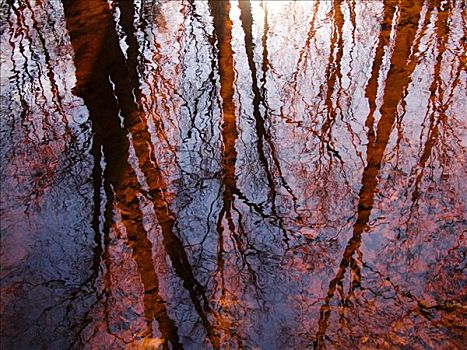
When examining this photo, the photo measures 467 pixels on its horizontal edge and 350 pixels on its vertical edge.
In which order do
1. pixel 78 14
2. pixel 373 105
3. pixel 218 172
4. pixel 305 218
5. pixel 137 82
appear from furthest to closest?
pixel 78 14 → pixel 137 82 → pixel 373 105 → pixel 218 172 → pixel 305 218

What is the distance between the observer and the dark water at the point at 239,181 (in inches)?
125

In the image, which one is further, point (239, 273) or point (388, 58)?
point (388, 58)

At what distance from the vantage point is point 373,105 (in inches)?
196

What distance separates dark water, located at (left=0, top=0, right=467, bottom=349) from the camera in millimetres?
3172

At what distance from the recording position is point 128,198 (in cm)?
407

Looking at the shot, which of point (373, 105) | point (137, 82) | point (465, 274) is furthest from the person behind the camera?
point (137, 82)

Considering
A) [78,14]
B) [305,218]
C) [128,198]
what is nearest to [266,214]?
[305,218]

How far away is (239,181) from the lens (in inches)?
166

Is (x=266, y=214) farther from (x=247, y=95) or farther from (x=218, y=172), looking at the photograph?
(x=247, y=95)

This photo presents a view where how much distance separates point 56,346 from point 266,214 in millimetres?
1902

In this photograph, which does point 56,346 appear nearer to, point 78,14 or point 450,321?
point 450,321

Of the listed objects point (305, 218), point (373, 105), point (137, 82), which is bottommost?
point (305, 218)

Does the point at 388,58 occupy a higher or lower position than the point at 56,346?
higher

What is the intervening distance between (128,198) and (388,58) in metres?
3.71
